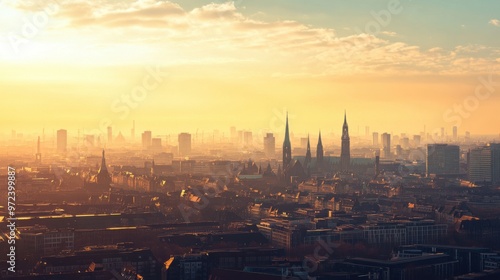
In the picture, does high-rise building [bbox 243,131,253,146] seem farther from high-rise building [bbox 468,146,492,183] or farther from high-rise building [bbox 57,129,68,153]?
high-rise building [bbox 468,146,492,183]

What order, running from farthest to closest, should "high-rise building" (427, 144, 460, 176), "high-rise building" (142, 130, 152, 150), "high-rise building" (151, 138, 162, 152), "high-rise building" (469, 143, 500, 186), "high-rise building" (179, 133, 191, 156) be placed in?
1. "high-rise building" (142, 130, 152, 150)
2. "high-rise building" (151, 138, 162, 152)
3. "high-rise building" (179, 133, 191, 156)
4. "high-rise building" (427, 144, 460, 176)
5. "high-rise building" (469, 143, 500, 186)

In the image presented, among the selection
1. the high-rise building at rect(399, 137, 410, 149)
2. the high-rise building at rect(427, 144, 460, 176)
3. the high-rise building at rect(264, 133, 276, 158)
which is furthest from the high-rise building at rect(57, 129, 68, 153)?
the high-rise building at rect(427, 144, 460, 176)

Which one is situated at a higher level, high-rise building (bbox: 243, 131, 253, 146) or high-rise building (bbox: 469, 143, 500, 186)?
high-rise building (bbox: 243, 131, 253, 146)

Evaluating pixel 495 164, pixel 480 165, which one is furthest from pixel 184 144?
pixel 495 164

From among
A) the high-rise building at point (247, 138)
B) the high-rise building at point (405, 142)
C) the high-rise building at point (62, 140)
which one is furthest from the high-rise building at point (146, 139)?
the high-rise building at point (405, 142)

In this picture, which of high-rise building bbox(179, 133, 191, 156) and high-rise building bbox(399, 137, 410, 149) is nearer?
high-rise building bbox(179, 133, 191, 156)

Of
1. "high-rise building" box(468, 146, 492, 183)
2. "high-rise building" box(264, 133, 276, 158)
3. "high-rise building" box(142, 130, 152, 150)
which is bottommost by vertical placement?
"high-rise building" box(468, 146, 492, 183)

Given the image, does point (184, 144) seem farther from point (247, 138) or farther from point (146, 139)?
point (247, 138)
